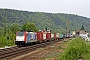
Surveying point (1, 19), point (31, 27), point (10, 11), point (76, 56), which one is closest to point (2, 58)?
point (76, 56)

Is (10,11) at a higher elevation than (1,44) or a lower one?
higher

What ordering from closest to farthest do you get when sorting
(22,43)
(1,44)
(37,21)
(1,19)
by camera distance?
(22,43)
(1,44)
(1,19)
(37,21)

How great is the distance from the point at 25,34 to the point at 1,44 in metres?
5.88

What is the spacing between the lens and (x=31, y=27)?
139125 mm

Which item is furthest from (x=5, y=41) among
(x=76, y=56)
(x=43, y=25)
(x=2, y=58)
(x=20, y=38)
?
(x=43, y=25)

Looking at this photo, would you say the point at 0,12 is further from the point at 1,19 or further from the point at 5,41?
the point at 5,41

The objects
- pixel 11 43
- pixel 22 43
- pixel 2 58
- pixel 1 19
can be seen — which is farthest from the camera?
pixel 1 19

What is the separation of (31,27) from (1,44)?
9318cm

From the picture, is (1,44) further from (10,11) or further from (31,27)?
(10,11)

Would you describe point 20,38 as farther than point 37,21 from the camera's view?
No

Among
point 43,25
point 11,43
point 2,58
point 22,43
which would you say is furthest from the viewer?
point 43,25

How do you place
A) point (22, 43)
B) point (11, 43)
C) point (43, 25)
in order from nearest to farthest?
point (22, 43) < point (11, 43) < point (43, 25)

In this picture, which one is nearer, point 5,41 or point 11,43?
point 5,41

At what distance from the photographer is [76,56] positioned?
2016 centimetres
